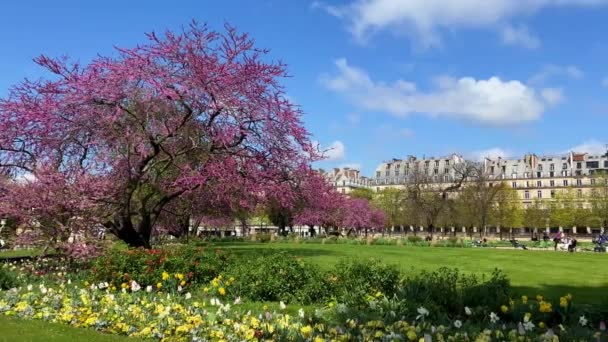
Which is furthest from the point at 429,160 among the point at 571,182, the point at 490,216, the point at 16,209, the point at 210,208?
the point at 16,209

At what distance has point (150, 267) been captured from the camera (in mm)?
11945

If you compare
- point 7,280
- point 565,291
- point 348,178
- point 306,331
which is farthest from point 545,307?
point 348,178

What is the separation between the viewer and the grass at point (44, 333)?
7.25m

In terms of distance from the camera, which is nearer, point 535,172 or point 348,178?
point 535,172

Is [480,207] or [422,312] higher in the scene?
[480,207]

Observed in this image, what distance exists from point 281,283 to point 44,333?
14.4ft

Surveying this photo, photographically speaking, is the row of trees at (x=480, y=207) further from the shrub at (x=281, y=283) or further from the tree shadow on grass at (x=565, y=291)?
the shrub at (x=281, y=283)

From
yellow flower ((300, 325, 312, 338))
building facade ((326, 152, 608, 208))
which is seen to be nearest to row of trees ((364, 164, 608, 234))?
building facade ((326, 152, 608, 208))

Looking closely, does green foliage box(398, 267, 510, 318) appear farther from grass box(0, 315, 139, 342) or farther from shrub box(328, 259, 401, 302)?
grass box(0, 315, 139, 342)

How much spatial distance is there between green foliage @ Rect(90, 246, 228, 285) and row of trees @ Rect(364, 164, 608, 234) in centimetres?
5661

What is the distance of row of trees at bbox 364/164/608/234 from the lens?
233 ft

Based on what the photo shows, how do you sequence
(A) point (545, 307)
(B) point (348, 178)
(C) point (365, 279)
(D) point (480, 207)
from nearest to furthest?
(A) point (545, 307)
(C) point (365, 279)
(D) point (480, 207)
(B) point (348, 178)

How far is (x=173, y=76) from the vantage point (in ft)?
60.7

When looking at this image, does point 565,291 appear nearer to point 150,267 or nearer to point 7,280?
point 150,267
